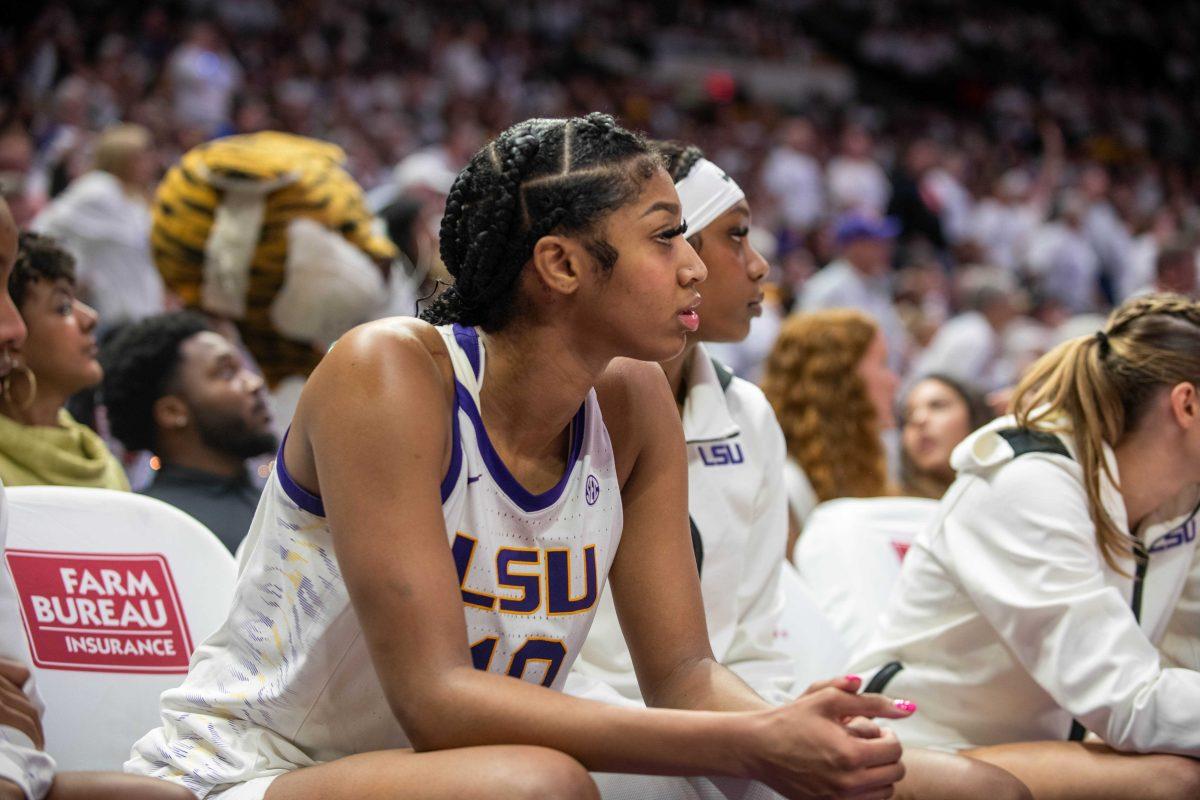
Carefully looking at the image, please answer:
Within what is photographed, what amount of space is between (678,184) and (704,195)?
0.06 metres

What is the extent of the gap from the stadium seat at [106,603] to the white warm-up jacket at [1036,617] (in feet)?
4.43

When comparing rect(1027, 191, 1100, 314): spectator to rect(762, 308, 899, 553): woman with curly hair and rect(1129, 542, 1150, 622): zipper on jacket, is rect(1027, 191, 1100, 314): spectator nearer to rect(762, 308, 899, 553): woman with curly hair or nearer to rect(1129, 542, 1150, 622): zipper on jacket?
rect(762, 308, 899, 553): woman with curly hair

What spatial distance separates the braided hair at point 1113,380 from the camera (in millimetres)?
2617

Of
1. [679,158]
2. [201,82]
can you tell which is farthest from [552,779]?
[201,82]

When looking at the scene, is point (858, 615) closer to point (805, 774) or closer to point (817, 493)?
point (817, 493)

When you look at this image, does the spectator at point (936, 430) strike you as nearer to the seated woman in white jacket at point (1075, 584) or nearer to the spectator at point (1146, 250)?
the seated woman in white jacket at point (1075, 584)

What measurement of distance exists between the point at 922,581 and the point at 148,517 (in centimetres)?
152

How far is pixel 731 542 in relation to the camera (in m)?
2.84

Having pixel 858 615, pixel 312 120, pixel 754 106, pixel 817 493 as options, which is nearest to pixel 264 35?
pixel 312 120

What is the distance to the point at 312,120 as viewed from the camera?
10672 mm

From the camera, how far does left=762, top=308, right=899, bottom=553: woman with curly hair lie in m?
4.33

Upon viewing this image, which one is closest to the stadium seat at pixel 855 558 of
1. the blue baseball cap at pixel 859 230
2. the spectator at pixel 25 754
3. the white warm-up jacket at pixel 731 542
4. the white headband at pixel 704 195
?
the white warm-up jacket at pixel 731 542

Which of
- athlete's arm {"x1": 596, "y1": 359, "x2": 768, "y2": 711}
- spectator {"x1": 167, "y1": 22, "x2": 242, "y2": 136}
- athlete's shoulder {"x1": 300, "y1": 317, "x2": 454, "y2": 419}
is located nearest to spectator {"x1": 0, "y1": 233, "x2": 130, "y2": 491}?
athlete's shoulder {"x1": 300, "y1": 317, "x2": 454, "y2": 419}

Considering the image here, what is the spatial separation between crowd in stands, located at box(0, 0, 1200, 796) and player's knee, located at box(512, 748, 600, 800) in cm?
77
